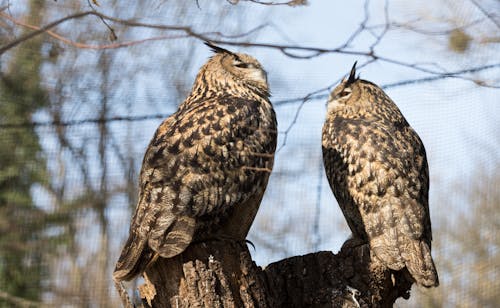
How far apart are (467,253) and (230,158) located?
11.8 ft

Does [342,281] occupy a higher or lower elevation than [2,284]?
lower

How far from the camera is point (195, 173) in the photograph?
2.96m

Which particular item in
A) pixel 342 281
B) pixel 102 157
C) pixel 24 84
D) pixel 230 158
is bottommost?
pixel 342 281

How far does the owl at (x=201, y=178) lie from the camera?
280 cm

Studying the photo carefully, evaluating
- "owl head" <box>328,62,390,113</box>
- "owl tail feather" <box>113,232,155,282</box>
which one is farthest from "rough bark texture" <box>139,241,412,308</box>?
"owl head" <box>328,62,390,113</box>

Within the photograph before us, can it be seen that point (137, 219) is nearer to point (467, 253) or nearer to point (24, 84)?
point (24, 84)

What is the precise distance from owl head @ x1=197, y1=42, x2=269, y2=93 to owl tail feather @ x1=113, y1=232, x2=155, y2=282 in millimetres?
1035

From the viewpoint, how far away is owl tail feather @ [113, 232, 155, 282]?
2.77 meters

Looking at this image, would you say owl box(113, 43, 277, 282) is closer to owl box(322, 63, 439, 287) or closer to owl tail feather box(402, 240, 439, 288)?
owl box(322, 63, 439, 287)

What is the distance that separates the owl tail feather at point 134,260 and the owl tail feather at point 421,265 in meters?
1.08

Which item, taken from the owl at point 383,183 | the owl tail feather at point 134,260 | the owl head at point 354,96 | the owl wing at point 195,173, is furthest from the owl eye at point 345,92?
the owl tail feather at point 134,260

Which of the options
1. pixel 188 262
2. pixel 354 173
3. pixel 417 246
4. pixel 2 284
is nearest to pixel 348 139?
pixel 354 173

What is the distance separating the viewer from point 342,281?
10.4 feet

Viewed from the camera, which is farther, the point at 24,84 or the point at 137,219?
the point at 24,84
